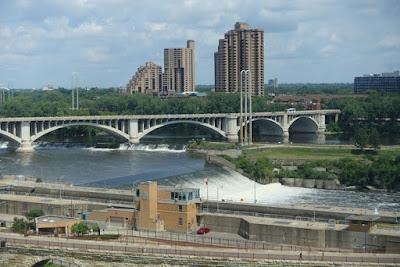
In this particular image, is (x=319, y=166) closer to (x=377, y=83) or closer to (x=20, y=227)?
(x=20, y=227)

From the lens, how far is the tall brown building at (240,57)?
411 ft

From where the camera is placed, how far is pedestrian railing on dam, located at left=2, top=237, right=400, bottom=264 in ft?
68.7

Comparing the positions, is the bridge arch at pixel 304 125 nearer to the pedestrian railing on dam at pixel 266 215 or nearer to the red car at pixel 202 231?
the pedestrian railing on dam at pixel 266 215

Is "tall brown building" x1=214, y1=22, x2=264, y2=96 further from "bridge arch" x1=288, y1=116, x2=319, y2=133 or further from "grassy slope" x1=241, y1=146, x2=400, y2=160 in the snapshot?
"grassy slope" x1=241, y1=146, x2=400, y2=160

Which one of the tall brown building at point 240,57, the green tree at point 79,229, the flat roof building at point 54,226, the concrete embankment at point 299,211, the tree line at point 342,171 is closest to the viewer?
the green tree at point 79,229

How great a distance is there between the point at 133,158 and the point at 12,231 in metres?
37.6

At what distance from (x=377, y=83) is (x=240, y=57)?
4884cm

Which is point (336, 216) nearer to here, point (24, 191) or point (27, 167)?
point (24, 191)

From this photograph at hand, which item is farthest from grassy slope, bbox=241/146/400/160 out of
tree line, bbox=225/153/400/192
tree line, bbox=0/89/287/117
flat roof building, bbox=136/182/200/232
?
tree line, bbox=0/89/287/117

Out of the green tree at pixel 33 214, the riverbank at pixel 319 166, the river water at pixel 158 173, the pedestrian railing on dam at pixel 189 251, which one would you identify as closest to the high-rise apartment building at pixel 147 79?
the river water at pixel 158 173

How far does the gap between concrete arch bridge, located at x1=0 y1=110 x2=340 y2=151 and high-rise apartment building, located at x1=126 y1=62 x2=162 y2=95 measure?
70.2 metres

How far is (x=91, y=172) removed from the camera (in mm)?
52375

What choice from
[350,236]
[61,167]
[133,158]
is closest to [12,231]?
[350,236]

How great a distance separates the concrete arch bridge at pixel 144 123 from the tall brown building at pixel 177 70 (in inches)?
2792
